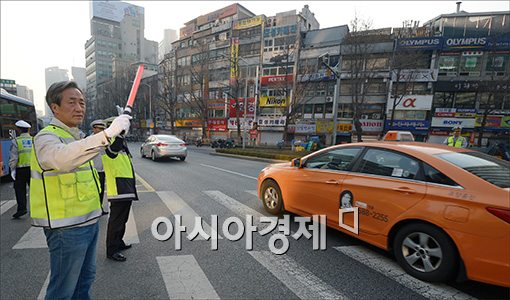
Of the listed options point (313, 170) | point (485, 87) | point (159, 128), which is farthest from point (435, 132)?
point (159, 128)

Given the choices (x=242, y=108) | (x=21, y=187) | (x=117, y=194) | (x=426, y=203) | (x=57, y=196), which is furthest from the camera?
(x=242, y=108)

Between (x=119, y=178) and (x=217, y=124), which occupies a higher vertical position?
(x=217, y=124)

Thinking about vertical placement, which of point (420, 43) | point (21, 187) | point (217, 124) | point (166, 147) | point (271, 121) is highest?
point (420, 43)

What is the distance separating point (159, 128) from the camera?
52.6 m

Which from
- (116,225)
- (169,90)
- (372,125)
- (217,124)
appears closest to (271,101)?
(217,124)

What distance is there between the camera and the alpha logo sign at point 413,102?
84.3 feet

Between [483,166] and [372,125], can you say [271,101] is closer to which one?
[372,125]

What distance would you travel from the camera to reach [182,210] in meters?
4.87

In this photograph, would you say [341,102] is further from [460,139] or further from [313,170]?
[313,170]

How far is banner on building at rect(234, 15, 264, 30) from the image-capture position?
1384 inches

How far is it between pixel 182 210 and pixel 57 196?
11.1 feet

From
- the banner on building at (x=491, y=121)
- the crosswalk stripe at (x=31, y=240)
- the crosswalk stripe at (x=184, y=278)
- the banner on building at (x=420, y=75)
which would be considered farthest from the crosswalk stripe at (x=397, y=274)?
the banner on building at (x=491, y=121)

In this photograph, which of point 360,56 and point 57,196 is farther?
point 360,56

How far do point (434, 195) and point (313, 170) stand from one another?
5.72 ft
